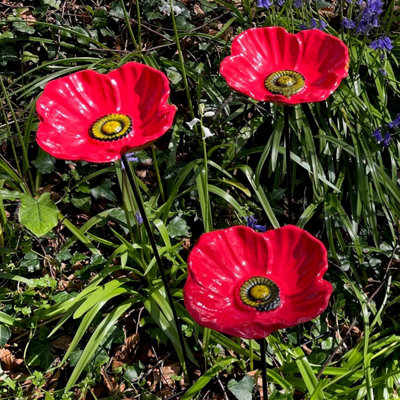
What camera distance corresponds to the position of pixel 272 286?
63.9 inches

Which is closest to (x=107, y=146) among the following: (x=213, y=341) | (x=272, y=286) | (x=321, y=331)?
(x=272, y=286)

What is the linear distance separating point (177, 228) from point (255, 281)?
3.83 ft

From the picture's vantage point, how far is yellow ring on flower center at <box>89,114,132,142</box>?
1.67 m

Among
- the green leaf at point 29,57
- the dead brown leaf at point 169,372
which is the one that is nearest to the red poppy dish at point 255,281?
the dead brown leaf at point 169,372

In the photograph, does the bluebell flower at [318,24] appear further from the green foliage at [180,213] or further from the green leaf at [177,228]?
the green leaf at [177,228]

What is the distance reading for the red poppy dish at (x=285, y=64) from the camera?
1867 millimetres

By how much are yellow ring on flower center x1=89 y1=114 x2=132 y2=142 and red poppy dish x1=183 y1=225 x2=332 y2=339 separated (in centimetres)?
40

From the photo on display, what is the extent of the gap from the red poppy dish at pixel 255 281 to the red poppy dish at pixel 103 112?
15.3 inches

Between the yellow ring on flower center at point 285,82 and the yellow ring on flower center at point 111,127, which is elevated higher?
the yellow ring on flower center at point 285,82

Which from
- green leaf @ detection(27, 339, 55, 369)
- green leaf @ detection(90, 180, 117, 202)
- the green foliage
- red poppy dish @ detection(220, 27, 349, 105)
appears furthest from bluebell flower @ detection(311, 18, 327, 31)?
green leaf @ detection(27, 339, 55, 369)

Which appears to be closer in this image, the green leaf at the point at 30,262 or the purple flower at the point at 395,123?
the green leaf at the point at 30,262

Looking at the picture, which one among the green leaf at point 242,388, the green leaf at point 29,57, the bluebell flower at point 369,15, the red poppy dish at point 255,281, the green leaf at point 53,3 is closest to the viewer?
the red poppy dish at point 255,281

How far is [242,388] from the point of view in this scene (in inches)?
91.6

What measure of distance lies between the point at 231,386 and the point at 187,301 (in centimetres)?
93
